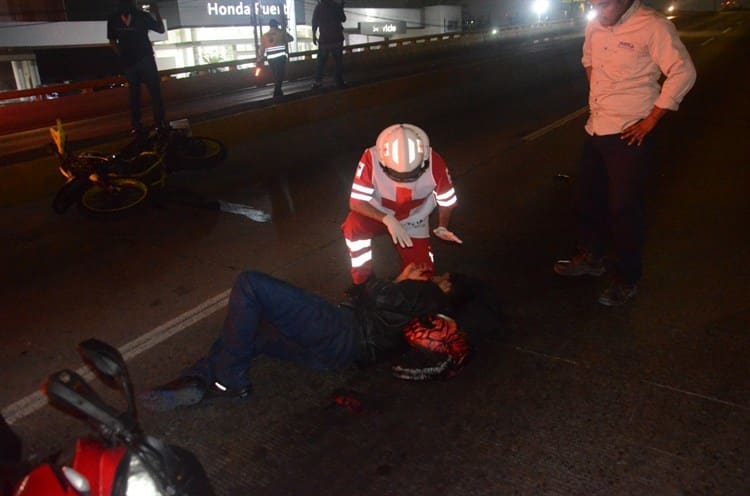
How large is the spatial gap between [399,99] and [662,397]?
12.9 metres

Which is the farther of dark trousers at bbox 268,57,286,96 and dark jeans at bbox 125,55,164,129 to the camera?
dark trousers at bbox 268,57,286,96

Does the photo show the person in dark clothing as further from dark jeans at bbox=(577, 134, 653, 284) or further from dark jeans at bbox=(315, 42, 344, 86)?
dark jeans at bbox=(315, 42, 344, 86)

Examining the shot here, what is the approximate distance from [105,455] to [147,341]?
9.20 feet

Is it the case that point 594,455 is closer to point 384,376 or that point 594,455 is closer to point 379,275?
point 384,376

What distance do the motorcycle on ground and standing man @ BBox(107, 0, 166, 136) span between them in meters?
1.12

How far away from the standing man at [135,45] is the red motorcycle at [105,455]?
7794 mm

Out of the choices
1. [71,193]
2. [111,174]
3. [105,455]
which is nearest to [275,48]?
[111,174]

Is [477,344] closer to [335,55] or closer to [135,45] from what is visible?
[135,45]

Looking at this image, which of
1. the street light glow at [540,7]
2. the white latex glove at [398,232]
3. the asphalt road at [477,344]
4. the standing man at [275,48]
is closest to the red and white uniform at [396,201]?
the white latex glove at [398,232]

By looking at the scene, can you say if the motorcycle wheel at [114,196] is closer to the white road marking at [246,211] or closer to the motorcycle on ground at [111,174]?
the motorcycle on ground at [111,174]

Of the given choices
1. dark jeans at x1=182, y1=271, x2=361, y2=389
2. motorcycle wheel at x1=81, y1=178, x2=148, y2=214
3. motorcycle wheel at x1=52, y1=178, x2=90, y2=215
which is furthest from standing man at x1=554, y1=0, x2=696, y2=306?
motorcycle wheel at x1=52, y1=178, x2=90, y2=215

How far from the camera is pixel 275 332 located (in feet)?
12.3

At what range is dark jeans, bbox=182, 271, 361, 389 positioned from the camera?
3510 mm

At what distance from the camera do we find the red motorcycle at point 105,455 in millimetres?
1703
